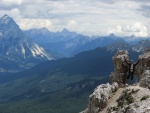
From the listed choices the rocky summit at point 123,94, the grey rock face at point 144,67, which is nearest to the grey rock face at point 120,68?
the rocky summit at point 123,94

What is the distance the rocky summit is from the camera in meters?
55.2

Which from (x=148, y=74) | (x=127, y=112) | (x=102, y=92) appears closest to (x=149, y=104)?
(x=127, y=112)

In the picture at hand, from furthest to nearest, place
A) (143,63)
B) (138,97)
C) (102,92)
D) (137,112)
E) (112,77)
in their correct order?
(112,77), (143,63), (102,92), (138,97), (137,112)

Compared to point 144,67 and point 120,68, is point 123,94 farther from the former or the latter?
point 120,68

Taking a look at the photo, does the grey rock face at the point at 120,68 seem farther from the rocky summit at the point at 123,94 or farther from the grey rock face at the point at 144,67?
the grey rock face at the point at 144,67

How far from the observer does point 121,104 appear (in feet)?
207

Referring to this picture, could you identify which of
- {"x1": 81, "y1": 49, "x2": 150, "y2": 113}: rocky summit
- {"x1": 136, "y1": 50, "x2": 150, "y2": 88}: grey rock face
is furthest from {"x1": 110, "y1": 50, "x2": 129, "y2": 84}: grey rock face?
{"x1": 136, "y1": 50, "x2": 150, "y2": 88}: grey rock face

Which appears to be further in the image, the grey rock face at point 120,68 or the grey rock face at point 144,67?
the grey rock face at point 120,68

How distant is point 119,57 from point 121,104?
2853 cm

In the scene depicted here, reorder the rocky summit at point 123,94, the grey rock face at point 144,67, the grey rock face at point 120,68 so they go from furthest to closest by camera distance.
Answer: the grey rock face at point 120,68 < the grey rock face at point 144,67 < the rocky summit at point 123,94

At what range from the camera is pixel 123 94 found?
6525 centimetres

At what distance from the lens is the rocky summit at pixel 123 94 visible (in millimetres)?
55203

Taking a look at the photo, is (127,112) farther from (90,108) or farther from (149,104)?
(90,108)

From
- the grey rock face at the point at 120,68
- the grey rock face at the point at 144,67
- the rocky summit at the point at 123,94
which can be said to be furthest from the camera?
the grey rock face at the point at 120,68
